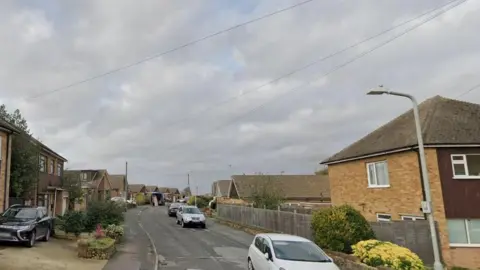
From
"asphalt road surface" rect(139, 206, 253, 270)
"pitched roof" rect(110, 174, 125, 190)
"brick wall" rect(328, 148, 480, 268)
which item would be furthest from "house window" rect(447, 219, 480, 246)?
"pitched roof" rect(110, 174, 125, 190)

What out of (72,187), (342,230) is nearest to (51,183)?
(72,187)

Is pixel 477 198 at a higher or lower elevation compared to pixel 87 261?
higher

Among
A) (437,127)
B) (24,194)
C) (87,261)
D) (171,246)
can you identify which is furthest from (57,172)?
(437,127)

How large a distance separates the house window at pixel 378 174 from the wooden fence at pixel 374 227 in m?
4.05

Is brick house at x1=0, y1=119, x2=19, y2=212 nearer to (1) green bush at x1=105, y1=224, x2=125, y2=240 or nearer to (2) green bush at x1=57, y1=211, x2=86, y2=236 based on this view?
(2) green bush at x1=57, y1=211, x2=86, y2=236


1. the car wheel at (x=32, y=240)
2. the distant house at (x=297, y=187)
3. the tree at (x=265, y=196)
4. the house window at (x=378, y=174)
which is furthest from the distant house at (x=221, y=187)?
the car wheel at (x=32, y=240)

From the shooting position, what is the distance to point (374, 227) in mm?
17516

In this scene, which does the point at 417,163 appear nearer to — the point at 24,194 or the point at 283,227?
the point at 283,227

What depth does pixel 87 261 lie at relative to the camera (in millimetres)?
14828

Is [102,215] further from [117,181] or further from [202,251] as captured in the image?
[117,181]

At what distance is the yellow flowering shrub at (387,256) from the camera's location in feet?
41.8

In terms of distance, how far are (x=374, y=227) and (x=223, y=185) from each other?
52329 millimetres

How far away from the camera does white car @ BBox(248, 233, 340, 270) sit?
10859 mm

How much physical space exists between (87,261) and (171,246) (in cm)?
714
